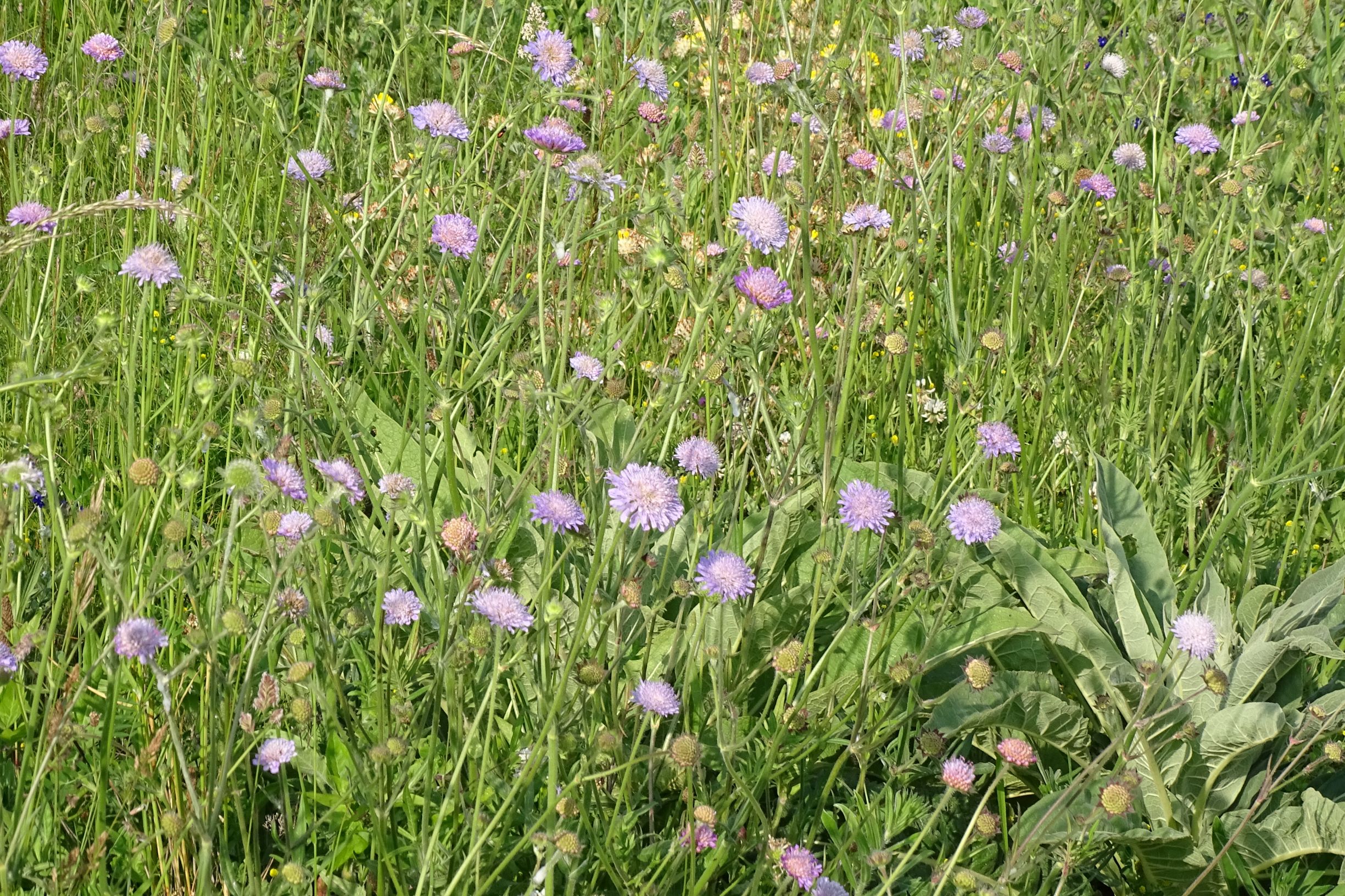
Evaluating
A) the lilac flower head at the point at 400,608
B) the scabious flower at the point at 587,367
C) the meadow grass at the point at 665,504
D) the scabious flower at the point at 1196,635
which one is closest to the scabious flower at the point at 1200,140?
the meadow grass at the point at 665,504

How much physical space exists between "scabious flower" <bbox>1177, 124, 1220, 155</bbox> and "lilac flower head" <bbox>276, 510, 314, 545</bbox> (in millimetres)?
2047

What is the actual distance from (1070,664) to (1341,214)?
1474mm

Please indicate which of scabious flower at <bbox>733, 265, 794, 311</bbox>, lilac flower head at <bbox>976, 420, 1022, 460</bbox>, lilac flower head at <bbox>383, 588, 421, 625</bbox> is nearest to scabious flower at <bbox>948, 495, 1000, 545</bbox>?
lilac flower head at <bbox>976, 420, 1022, 460</bbox>

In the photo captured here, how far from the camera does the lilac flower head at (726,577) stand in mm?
1472

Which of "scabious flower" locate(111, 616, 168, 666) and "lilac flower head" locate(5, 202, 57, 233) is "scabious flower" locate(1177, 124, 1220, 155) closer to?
"lilac flower head" locate(5, 202, 57, 233)

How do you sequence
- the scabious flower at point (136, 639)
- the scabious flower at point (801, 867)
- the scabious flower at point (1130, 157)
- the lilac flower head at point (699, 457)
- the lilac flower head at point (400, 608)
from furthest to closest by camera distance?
1. the scabious flower at point (1130, 157)
2. the lilac flower head at point (699, 457)
3. the lilac flower head at point (400, 608)
4. the scabious flower at point (801, 867)
5. the scabious flower at point (136, 639)

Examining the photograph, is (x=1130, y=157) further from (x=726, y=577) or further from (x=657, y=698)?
(x=657, y=698)

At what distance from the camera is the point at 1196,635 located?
5.41ft

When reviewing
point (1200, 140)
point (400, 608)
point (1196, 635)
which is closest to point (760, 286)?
point (400, 608)

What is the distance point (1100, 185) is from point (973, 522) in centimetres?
118

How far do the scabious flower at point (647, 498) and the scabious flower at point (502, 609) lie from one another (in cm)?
15

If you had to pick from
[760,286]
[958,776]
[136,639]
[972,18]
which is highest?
[972,18]

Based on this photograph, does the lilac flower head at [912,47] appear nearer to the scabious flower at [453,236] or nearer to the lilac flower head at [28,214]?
the scabious flower at [453,236]

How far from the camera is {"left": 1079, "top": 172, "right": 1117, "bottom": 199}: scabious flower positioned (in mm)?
2553
